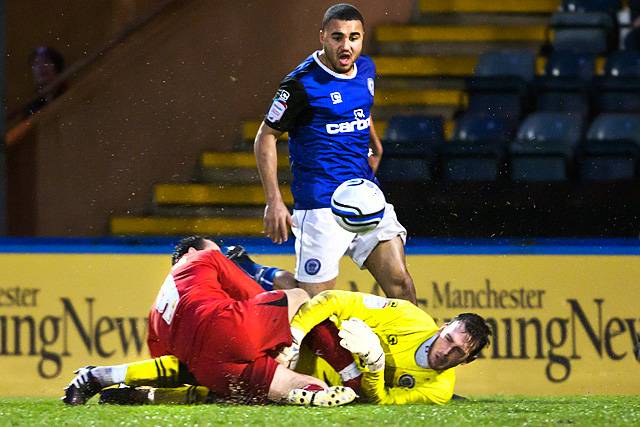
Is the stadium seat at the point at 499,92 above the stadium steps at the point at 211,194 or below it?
above

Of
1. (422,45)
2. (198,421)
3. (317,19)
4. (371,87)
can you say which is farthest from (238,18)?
(198,421)

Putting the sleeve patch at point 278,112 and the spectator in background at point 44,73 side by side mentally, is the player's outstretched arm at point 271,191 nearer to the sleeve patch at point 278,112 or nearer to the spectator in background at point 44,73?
the sleeve patch at point 278,112

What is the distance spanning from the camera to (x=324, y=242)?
23.3 ft

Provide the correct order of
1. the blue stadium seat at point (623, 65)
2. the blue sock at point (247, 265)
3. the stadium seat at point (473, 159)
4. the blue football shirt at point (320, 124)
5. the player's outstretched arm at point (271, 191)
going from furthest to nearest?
the blue stadium seat at point (623, 65), the stadium seat at point (473, 159), the blue sock at point (247, 265), the blue football shirt at point (320, 124), the player's outstretched arm at point (271, 191)

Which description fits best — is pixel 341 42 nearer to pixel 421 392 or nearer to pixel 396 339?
pixel 396 339

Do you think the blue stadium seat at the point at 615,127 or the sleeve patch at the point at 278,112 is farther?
the blue stadium seat at the point at 615,127

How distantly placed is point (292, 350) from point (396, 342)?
0.49m

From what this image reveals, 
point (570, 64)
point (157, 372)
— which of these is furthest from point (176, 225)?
point (570, 64)

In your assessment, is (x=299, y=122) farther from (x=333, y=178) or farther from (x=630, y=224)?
(x=630, y=224)

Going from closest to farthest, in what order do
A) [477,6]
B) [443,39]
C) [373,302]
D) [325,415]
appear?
[325,415]
[373,302]
[443,39]
[477,6]

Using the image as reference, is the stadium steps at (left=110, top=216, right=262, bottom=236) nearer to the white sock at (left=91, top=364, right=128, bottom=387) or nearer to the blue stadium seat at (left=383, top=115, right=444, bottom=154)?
the blue stadium seat at (left=383, top=115, right=444, bottom=154)

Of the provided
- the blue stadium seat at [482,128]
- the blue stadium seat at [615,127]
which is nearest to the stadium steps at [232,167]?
the blue stadium seat at [482,128]

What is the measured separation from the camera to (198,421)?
5.78 metres

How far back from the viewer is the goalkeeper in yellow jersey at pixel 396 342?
6.34m
